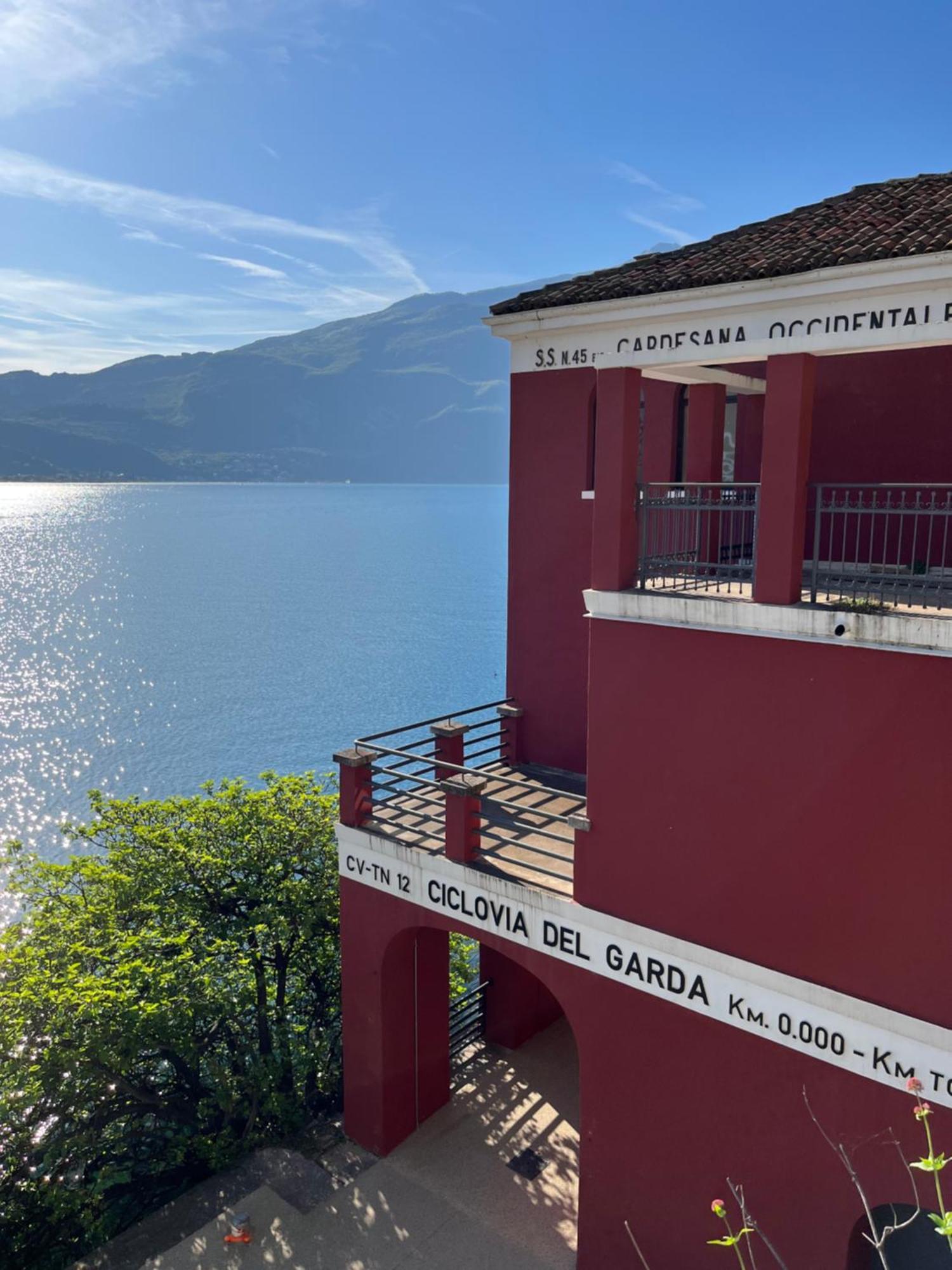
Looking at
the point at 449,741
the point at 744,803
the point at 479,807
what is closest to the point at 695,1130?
the point at 744,803

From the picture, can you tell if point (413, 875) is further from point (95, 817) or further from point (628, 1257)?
point (95, 817)

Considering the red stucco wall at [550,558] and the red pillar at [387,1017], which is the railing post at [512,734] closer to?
the red stucco wall at [550,558]

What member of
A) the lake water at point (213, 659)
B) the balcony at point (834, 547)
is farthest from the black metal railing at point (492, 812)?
the lake water at point (213, 659)

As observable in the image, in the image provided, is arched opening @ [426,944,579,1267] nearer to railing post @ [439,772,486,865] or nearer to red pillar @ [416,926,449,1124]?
red pillar @ [416,926,449,1124]

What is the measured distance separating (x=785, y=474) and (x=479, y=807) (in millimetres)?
5544

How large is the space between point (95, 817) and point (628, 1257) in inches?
1316

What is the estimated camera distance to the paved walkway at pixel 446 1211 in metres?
11.3

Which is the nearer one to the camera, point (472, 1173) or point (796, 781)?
point (796, 781)

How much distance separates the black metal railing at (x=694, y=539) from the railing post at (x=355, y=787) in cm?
488

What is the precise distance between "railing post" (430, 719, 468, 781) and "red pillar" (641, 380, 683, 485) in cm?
501

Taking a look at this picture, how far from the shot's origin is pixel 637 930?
9.82 metres

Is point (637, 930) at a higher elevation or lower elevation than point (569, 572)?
lower

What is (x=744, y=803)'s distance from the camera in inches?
351

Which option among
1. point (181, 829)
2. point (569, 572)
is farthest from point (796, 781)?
point (181, 829)
